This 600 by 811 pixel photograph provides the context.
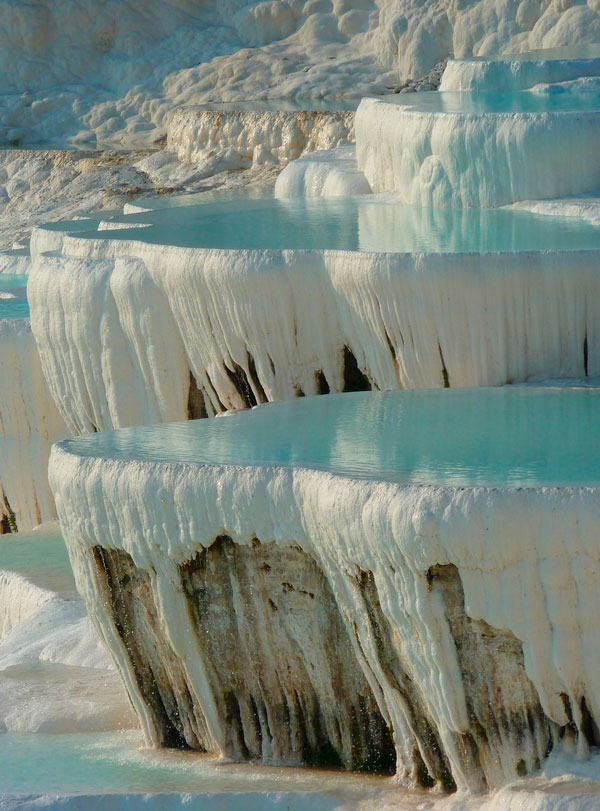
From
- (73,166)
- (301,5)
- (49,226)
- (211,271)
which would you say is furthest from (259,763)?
(301,5)

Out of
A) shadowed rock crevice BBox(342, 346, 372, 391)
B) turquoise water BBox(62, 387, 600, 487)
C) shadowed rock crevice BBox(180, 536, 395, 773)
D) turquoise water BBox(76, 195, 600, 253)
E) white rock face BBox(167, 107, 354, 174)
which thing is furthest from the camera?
white rock face BBox(167, 107, 354, 174)

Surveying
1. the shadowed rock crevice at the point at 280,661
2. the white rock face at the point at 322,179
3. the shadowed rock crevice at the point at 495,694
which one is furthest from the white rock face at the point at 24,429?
the shadowed rock crevice at the point at 495,694

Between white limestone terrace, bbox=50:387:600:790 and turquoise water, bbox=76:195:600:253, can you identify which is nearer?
white limestone terrace, bbox=50:387:600:790

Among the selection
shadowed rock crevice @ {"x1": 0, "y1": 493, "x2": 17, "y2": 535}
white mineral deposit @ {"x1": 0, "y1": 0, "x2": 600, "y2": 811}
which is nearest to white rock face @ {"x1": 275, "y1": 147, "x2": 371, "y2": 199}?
white mineral deposit @ {"x1": 0, "y1": 0, "x2": 600, "y2": 811}

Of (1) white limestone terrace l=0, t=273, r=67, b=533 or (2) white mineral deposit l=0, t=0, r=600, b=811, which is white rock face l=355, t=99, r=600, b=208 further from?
(1) white limestone terrace l=0, t=273, r=67, b=533

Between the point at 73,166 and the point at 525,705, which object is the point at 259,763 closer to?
the point at 525,705

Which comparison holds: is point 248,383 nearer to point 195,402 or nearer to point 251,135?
point 195,402
